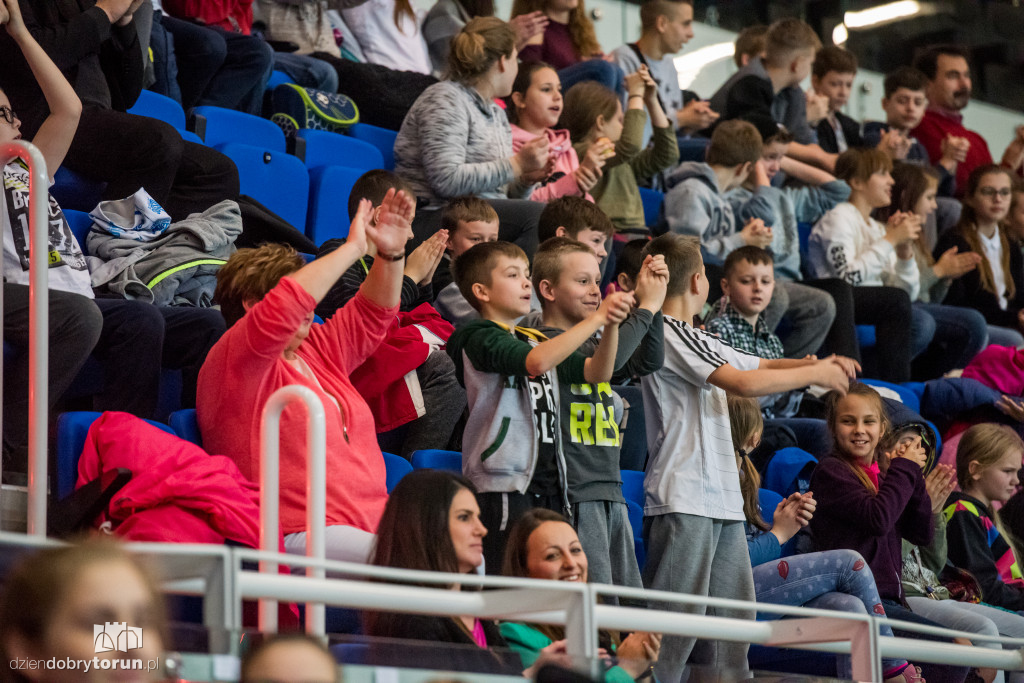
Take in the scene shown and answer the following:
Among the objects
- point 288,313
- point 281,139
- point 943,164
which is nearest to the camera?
point 288,313

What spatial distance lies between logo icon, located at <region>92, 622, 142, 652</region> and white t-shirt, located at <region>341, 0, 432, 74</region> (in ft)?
16.3

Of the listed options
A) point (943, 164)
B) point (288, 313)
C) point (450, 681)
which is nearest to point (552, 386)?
point (288, 313)

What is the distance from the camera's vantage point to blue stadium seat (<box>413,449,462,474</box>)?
3.28 m

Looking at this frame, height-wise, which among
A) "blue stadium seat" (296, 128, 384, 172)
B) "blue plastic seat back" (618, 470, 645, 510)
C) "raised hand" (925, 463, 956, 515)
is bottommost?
"raised hand" (925, 463, 956, 515)

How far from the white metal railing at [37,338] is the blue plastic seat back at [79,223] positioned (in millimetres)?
1140

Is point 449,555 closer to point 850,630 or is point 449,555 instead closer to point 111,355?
point 850,630

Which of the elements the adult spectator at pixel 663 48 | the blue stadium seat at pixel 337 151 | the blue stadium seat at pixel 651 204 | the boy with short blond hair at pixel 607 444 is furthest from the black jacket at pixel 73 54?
the adult spectator at pixel 663 48

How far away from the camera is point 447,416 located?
3.46 metres

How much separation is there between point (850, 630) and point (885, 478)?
150 cm

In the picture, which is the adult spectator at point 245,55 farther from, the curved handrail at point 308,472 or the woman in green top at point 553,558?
the curved handrail at point 308,472

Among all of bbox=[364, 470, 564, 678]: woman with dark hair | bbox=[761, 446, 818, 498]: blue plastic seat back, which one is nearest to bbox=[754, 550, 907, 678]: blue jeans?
bbox=[761, 446, 818, 498]: blue plastic seat back

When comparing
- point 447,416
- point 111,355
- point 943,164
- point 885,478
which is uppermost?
point 943,164

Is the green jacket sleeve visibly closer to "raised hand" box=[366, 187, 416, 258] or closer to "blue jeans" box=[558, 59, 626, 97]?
"blue jeans" box=[558, 59, 626, 97]

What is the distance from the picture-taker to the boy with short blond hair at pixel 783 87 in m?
6.68
